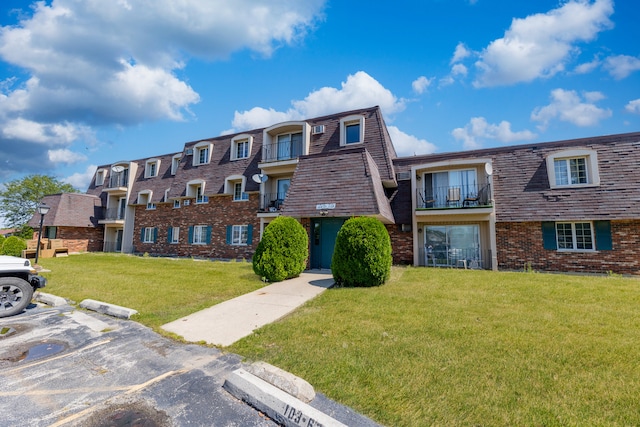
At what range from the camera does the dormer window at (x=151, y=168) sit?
26.8m

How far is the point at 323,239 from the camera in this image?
13.7 m

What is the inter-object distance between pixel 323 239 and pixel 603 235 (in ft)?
41.1

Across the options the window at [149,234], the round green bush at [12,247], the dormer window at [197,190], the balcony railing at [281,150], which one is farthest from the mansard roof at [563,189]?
the round green bush at [12,247]

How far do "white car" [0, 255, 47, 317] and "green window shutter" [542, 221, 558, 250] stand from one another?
741 inches

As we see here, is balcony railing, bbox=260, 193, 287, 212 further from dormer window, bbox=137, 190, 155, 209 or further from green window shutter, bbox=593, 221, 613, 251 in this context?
green window shutter, bbox=593, 221, 613, 251

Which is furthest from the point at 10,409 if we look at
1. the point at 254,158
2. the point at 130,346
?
the point at 254,158

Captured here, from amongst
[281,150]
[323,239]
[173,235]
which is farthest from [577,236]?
[173,235]

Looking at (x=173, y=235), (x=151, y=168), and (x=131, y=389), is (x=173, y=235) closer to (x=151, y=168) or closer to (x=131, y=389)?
(x=151, y=168)

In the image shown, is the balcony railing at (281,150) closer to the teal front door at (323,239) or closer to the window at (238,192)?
the window at (238,192)

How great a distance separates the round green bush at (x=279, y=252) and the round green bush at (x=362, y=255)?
1.86 meters

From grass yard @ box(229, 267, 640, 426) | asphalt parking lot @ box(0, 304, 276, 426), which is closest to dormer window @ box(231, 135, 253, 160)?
grass yard @ box(229, 267, 640, 426)

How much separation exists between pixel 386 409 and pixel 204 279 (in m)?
9.64

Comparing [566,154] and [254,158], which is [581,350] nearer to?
[566,154]

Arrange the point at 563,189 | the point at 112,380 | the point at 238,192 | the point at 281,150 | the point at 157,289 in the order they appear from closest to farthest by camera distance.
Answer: the point at 112,380 → the point at 157,289 → the point at 563,189 → the point at 281,150 → the point at 238,192
